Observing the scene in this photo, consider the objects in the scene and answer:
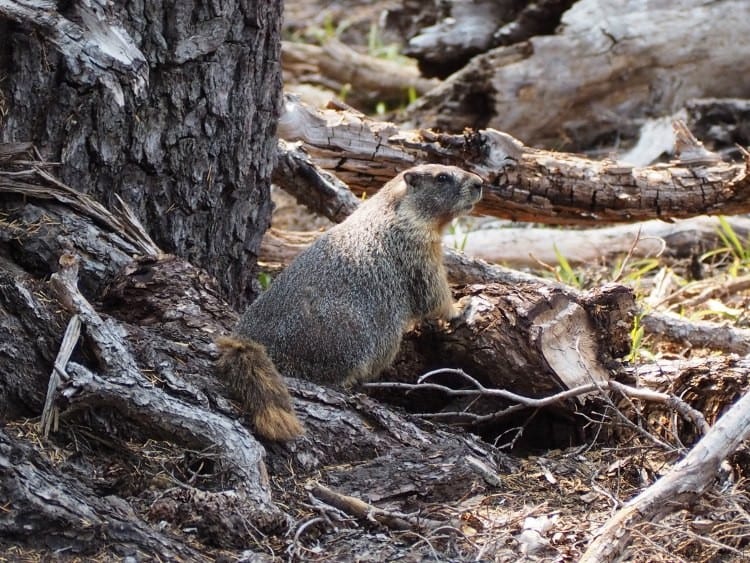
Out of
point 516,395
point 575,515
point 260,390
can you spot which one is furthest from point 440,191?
point 575,515

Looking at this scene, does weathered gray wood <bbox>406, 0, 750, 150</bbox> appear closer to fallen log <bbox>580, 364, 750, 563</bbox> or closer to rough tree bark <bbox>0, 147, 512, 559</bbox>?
rough tree bark <bbox>0, 147, 512, 559</bbox>

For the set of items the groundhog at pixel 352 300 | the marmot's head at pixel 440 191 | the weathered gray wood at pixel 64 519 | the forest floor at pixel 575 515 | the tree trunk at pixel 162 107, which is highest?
the tree trunk at pixel 162 107

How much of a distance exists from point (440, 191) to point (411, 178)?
17 cm

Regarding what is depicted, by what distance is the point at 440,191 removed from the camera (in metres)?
5.33

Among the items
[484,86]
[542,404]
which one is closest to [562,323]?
[542,404]

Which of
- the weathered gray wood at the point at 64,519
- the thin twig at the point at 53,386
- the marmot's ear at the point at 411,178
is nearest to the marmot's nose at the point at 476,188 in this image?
the marmot's ear at the point at 411,178

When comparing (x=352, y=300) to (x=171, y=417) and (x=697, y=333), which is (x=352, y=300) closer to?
(x=171, y=417)

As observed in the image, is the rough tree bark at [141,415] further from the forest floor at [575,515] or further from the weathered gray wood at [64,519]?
the forest floor at [575,515]

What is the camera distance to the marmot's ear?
5.32 meters

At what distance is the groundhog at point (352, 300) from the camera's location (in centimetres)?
407

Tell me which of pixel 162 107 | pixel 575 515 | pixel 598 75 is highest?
pixel 162 107

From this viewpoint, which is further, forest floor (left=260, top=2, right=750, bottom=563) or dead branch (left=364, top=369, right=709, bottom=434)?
dead branch (left=364, top=369, right=709, bottom=434)

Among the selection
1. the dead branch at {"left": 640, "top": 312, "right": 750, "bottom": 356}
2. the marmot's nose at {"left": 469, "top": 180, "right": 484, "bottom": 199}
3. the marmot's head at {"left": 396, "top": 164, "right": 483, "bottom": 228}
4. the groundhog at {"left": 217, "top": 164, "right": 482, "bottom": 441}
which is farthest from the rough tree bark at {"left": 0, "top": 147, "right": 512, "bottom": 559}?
the dead branch at {"left": 640, "top": 312, "right": 750, "bottom": 356}

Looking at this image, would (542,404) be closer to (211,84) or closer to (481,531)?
(481,531)
